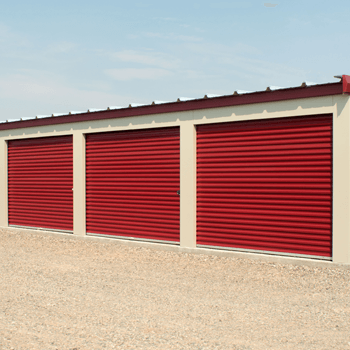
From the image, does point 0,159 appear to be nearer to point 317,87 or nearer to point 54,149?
point 54,149

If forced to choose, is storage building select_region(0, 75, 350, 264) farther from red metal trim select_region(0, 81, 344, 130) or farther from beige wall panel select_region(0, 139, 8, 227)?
beige wall panel select_region(0, 139, 8, 227)

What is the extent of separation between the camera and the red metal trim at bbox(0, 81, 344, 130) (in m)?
8.08

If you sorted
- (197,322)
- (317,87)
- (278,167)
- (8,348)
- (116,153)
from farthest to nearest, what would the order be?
1. (116,153)
2. (278,167)
3. (317,87)
4. (197,322)
5. (8,348)

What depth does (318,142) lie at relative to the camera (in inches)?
327

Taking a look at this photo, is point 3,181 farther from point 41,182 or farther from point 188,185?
point 188,185

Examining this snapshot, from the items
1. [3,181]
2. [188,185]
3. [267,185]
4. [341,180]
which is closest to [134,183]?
[188,185]

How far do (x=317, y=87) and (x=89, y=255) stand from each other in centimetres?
→ 603

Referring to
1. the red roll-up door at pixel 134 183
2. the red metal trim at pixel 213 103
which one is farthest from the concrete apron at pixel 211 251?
the red metal trim at pixel 213 103

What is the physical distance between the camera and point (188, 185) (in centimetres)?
997

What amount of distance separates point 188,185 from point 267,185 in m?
1.92

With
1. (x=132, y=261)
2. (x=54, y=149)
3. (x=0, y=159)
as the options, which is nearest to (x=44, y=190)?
(x=54, y=149)

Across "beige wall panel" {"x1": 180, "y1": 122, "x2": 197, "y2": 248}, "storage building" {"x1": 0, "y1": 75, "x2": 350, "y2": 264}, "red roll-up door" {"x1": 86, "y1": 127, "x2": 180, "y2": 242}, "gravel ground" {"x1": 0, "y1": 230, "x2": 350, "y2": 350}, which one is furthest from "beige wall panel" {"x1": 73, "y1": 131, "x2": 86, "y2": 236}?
"beige wall panel" {"x1": 180, "y1": 122, "x2": 197, "y2": 248}

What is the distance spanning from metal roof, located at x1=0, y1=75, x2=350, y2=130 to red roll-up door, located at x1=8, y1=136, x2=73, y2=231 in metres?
0.67

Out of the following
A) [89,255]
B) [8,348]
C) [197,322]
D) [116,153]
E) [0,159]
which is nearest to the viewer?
[8,348]
